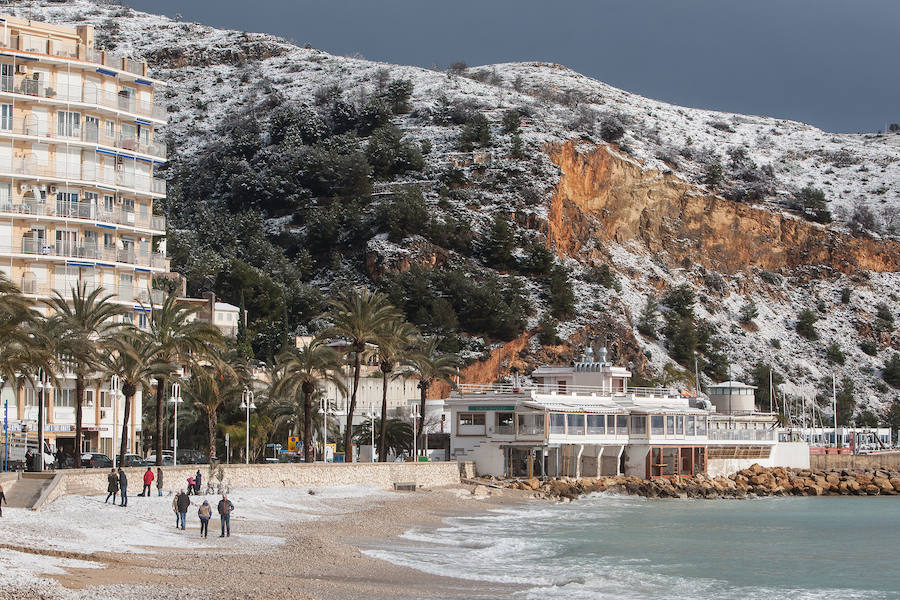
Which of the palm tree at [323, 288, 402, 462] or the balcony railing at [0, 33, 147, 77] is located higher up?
the balcony railing at [0, 33, 147, 77]

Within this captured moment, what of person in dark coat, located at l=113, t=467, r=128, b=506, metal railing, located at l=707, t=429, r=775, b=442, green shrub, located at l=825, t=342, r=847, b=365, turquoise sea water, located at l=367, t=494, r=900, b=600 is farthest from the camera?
green shrub, located at l=825, t=342, r=847, b=365

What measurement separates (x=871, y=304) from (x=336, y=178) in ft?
213

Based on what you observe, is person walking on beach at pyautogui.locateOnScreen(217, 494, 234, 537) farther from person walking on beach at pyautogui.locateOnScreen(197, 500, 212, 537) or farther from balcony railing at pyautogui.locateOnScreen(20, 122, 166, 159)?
balcony railing at pyautogui.locateOnScreen(20, 122, 166, 159)

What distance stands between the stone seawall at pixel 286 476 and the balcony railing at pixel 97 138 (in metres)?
24.4

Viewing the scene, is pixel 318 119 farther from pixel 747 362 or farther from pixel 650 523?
pixel 650 523

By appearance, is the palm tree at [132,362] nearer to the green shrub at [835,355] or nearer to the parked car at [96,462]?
the parked car at [96,462]

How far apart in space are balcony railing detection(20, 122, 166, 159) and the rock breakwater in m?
28.4

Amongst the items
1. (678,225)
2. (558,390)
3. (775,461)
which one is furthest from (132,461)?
(678,225)

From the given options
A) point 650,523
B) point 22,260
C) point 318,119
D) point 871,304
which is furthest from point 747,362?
point 22,260

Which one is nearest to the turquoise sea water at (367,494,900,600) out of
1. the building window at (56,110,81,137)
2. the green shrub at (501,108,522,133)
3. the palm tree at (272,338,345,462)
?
the palm tree at (272,338,345,462)

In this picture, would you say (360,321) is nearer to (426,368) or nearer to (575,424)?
(426,368)

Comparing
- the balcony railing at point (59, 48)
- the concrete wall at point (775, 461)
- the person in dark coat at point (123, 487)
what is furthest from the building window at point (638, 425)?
the person in dark coat at point (123, 487)

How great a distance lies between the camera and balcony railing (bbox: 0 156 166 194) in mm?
65562

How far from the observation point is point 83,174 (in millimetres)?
67562
